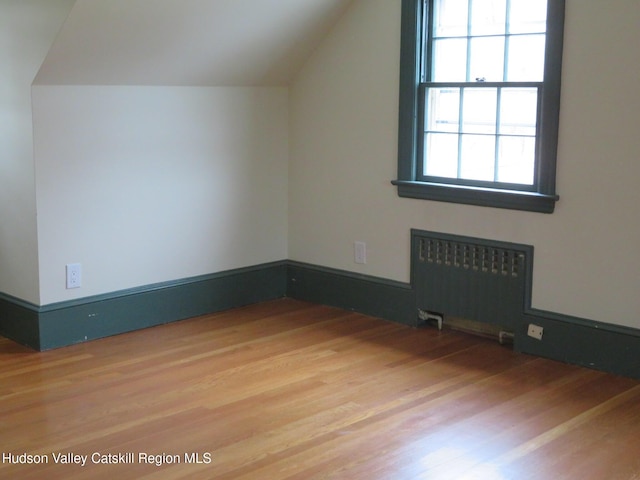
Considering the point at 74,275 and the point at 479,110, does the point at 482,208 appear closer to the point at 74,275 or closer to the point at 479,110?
the point at 479,110

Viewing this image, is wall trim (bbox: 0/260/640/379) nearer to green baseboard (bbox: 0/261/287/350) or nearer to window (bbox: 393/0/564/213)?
green baseboard (bbox: 0/261/287/350)

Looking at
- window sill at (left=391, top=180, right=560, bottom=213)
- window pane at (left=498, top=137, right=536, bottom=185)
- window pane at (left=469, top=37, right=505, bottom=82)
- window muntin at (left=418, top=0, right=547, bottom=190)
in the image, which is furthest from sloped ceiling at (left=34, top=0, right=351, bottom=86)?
window pane at (left=498, top=137, right=536, bottom=185)

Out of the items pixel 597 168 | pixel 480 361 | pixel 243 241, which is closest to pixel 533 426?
pixel 480 361

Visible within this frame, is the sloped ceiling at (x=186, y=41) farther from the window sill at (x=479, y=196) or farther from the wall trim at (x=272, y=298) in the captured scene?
the wall trim at (x=272, y=298)

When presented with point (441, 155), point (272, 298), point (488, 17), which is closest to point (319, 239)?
point (272, 298)

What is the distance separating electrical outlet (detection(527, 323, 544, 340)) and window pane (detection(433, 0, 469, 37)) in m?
1.51

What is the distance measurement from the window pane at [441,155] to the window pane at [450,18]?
1.72 feet

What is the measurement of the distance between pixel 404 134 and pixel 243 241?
1.20 meters

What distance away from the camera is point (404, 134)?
4.64 m

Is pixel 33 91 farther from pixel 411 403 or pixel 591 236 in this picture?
pixel 591 236

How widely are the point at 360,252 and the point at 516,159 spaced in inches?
44.9

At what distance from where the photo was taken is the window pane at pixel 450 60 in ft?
14.5

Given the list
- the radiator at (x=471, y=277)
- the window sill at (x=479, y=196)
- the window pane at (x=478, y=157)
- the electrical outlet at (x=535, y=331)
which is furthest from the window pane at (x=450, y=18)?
the electrical outlet at (x=535, y=331)

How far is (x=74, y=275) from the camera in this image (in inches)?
173
